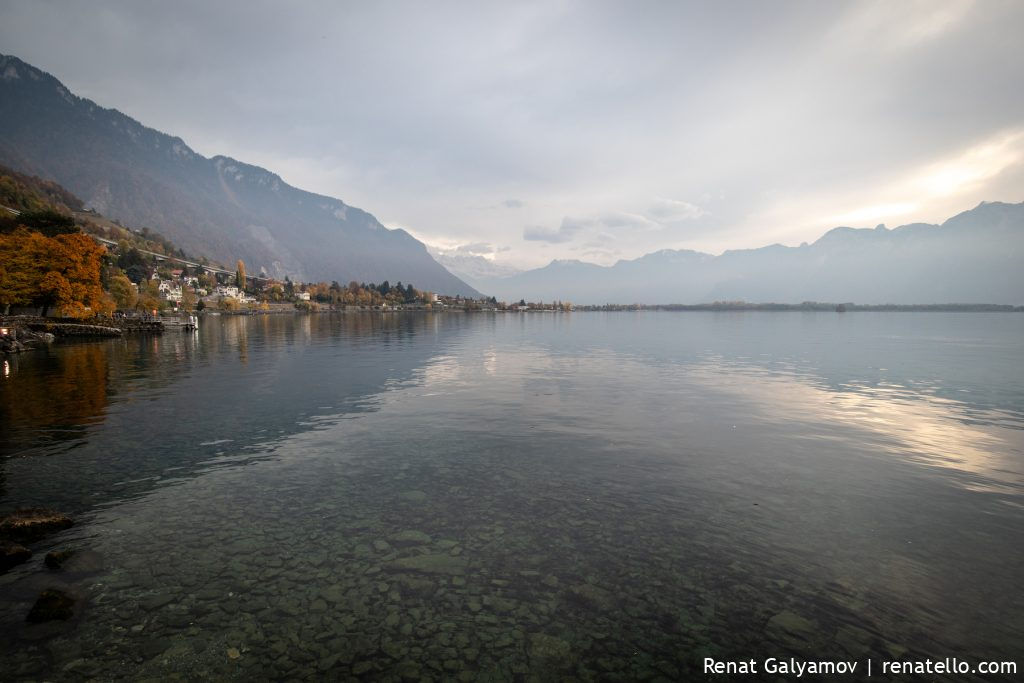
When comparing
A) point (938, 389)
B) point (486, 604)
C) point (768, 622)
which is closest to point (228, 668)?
point (486, 604)

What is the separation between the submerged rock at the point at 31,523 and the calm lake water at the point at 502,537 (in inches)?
24.6

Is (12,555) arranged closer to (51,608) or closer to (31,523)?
(31,523)

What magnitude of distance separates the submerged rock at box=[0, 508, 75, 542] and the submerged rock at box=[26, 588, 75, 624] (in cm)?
494

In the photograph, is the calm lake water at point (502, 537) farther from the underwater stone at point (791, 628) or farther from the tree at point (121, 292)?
the tree at point (121, 292)

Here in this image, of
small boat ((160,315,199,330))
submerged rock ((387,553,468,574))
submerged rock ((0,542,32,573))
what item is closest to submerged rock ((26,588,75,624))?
submerged rock ((0,542,32,573))

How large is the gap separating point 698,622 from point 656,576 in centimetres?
186

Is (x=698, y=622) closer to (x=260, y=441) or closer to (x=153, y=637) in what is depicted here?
(x=153, y=637)

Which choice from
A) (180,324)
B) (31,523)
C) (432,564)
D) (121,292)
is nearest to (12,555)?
(31,523)

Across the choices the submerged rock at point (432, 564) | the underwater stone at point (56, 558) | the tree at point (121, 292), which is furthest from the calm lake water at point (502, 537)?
the tree at point (121, 292)

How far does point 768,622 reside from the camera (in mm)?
10891

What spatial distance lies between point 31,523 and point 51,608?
598 cm

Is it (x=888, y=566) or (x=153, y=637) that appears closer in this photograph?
(x=153, y=637)

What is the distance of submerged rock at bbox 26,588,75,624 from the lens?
10.3m

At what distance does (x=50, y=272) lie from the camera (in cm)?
8081
